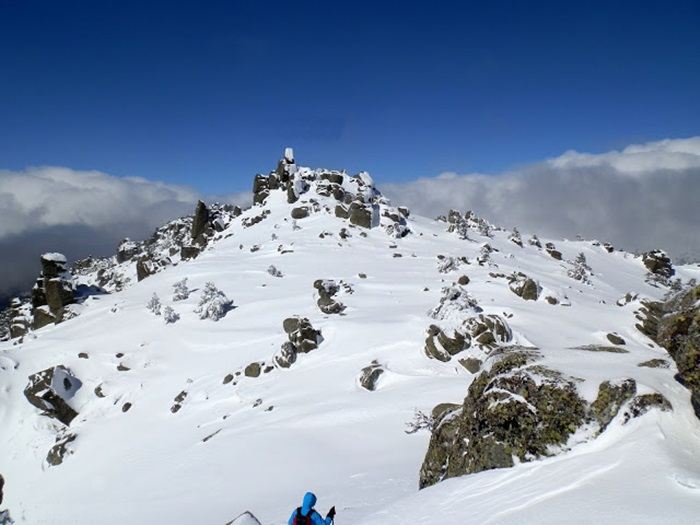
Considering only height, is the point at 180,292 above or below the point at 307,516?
above

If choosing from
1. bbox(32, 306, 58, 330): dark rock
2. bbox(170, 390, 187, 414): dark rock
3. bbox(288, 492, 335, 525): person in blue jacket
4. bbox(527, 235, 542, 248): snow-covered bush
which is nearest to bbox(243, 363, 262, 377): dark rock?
bbox(170, 390, 187, 414): dark rock

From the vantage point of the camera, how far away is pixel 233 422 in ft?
65.1

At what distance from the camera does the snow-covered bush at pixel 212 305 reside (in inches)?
1324

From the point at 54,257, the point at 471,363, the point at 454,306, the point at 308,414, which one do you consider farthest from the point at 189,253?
the point at 471,363

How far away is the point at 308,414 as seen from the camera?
59.9ft

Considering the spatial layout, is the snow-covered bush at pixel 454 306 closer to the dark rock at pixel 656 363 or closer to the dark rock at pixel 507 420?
the dark rock at pixel 507 420

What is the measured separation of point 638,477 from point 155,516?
1496 cm

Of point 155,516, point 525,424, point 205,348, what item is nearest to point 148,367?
point 205,348

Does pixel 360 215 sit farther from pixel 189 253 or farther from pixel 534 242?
pixel 534 242

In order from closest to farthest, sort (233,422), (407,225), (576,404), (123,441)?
(576,404) → (233,422) → (123,441) → (407,225)

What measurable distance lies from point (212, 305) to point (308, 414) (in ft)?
61.4

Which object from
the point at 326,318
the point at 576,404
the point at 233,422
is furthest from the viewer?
the point at 326,318

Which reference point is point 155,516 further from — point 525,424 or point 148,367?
point 148,367

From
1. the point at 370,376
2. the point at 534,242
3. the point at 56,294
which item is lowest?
the point at 370,376
